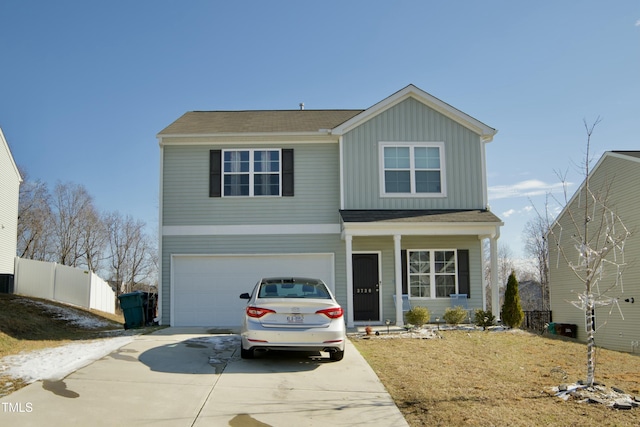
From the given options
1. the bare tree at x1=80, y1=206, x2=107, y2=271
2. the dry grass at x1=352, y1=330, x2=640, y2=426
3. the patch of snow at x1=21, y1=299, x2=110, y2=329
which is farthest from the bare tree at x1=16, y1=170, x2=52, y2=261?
the dry grass at x1=352, y1=330, x2=640, y2=426

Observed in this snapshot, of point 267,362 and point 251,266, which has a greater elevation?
point 251,266

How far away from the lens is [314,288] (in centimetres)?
1018

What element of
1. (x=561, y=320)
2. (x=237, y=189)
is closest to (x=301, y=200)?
(x=237, y=189)

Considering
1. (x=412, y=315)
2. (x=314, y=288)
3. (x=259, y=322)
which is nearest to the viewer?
(x=259, y=322)

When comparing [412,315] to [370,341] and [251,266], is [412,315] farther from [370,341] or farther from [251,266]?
[251,266]

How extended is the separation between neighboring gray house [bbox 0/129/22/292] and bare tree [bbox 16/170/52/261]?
45.2ft

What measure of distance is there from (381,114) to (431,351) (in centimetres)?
793

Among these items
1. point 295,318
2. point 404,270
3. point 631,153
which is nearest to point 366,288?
point 404,270

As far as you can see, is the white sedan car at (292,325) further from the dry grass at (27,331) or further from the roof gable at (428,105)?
the roof gable at (428,105)

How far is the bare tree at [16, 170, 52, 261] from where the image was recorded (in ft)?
125

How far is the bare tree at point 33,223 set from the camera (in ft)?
125

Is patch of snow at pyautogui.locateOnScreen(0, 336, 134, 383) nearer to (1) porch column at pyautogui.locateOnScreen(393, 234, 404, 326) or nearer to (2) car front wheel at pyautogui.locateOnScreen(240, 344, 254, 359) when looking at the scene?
(2) car front wheel at pyautogui.locateOnScreen(240, 344, 254, 359)

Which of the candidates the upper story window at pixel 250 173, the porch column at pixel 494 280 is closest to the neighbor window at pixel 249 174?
the upper story window at pixel 250 173

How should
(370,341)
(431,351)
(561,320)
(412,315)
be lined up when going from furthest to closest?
(561,320) → (412,315) → (370,341) → (431,351)
